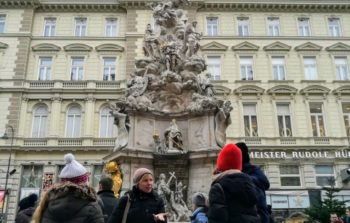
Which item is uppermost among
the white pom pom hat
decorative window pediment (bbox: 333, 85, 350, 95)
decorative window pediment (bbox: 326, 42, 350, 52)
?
decorative window pediment (bbox: 326, 42, 350, 52)

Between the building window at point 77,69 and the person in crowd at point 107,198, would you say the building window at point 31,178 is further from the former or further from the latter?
the person in crowd at point 107,198

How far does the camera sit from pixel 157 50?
12.2m

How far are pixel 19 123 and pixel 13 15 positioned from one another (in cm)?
995

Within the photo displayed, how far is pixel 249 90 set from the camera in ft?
92.3

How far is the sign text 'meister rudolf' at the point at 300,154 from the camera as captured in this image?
1030 inches

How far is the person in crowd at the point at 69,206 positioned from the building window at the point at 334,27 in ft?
104

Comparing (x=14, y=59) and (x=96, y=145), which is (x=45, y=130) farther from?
(x=14, y=59)

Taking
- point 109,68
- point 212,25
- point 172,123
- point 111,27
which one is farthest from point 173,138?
point 111,27

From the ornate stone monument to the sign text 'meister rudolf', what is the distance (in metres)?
16.2

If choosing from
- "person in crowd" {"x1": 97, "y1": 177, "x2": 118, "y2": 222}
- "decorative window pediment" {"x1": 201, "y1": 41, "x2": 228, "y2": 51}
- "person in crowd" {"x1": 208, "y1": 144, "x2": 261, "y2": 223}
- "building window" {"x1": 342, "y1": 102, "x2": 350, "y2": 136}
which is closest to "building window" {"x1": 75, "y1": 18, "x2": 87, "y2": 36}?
"decorative window pediment" {"x1": 201, "y1": 41, "x2": 228, "y2": 51}

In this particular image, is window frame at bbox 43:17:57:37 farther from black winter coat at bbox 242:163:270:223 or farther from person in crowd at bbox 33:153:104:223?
person in crowd at bbox 33:153:104:223

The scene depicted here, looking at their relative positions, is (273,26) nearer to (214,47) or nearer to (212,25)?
(212,25)

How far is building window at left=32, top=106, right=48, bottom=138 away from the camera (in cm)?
2673

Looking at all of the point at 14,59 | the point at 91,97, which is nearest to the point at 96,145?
the point at 91,97
